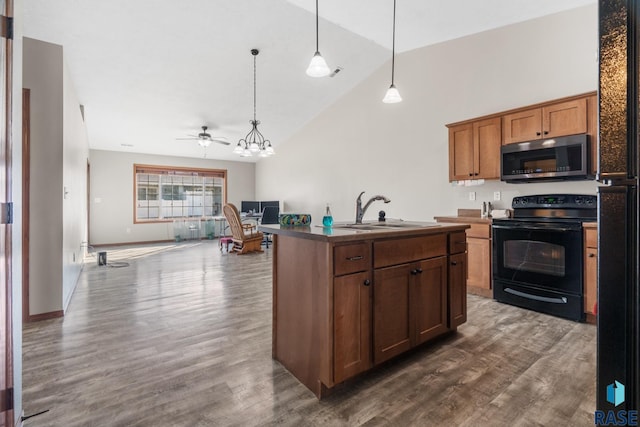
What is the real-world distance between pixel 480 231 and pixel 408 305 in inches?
79.8

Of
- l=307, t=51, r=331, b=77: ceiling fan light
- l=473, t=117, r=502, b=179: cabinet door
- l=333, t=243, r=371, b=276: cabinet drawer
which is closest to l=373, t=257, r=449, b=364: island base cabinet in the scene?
l=333, t=243, r=371, b=276: cabinet drawer

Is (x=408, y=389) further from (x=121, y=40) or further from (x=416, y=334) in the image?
(x=121, y=40)

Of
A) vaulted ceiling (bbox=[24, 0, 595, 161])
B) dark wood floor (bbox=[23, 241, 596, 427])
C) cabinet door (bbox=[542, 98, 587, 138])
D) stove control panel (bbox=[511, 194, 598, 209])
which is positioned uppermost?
vaulted ceiling (bbox=[24, 0, 595, 161])

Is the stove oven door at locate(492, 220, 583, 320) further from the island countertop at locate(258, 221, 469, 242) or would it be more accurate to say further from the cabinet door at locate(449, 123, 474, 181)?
the island countertop at locate(258, 221, 469, 242)

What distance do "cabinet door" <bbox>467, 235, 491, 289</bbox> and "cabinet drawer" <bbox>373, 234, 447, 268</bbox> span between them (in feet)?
5.08

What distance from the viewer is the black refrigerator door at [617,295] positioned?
722 millimetres

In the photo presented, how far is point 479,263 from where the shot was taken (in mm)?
3607

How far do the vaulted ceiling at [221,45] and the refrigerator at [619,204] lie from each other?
333 centimetres

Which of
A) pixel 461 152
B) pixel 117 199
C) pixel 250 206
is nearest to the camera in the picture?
pixel 461 152

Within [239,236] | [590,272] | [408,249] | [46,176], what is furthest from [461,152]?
[46,176]

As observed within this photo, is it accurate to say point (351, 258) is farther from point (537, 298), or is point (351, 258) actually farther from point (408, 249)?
point (537, 298)

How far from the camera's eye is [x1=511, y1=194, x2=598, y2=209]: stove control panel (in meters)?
2.99

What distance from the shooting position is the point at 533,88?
3.59 metres

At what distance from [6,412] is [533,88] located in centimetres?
501
